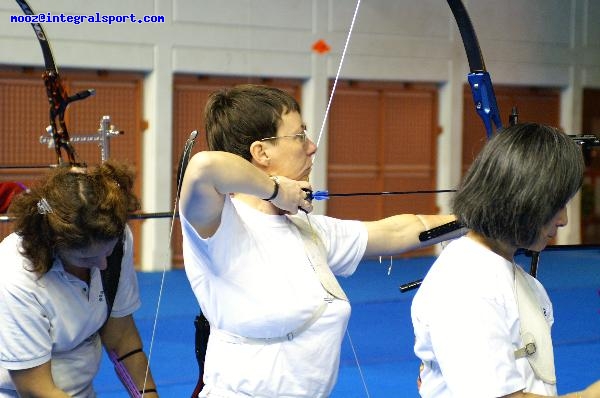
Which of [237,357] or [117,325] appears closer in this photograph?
[237,357]

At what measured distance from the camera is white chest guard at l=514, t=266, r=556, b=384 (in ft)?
4.46

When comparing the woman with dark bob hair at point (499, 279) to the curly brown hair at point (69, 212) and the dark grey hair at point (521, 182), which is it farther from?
the curly brown hair at point (69, 212)

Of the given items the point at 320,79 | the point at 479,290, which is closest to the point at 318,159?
the point at 320,79

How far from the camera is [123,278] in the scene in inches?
88.0

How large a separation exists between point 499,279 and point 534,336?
0.32ft

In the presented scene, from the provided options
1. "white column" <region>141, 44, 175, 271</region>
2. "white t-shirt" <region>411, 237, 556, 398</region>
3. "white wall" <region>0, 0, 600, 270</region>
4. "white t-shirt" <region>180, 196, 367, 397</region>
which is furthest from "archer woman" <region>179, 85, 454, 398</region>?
→ "white column" <region>141, 44, 175, 271</region>

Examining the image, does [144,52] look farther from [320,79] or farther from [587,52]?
[587,52]

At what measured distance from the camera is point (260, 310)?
1727 mm

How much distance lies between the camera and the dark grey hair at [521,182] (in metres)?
1.32

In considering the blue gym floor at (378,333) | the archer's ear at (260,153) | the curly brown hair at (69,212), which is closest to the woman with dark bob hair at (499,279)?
the archer's ear at (260,153)

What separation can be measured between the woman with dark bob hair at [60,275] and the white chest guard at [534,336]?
92 cm

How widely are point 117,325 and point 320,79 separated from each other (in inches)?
268

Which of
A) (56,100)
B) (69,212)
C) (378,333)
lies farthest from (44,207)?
(378,333)

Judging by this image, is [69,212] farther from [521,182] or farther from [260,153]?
[521,182]
